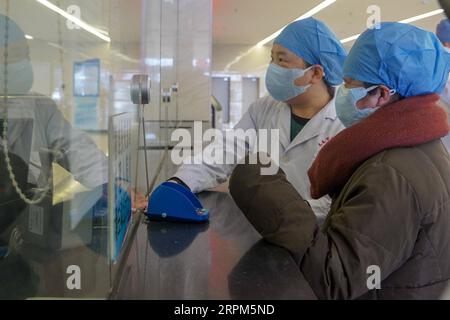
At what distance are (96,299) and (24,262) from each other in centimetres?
17

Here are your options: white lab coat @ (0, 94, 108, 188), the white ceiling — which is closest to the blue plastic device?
white lab coat @ (0, 94, 108, 188)

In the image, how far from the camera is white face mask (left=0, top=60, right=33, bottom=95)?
22.5 inches

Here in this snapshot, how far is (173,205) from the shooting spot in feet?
3.10

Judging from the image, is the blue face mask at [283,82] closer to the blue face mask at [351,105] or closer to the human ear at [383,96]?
the blue face mask at [351,105]

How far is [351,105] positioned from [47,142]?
672 millimetres

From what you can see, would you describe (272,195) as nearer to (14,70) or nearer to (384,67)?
(384,67)

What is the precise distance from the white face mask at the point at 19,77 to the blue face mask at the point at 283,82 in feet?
2.85

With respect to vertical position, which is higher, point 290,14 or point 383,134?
point 290,14

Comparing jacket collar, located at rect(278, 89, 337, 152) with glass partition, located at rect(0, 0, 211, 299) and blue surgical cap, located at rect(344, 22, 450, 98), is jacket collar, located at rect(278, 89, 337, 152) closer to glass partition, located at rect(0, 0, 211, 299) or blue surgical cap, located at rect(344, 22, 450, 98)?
blue surgical cap, located at rect(344, 22, 450, 98)

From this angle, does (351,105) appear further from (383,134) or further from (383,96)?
(383,134)

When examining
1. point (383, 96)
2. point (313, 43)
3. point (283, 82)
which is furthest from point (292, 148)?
point (383, 96)

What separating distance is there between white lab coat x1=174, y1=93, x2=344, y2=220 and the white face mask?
601mm

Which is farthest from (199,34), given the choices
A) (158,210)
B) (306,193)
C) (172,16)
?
(158,210)
